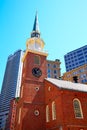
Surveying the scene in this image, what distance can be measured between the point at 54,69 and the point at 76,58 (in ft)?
98.1

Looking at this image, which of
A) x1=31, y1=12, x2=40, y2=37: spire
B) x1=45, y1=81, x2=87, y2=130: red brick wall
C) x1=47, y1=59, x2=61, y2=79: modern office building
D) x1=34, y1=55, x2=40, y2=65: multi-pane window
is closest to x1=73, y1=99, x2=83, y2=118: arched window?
x1=45, y1=81, x2=87, y2=130: red brick wall

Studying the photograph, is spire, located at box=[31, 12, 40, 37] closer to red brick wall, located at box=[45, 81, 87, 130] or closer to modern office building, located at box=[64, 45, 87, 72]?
red brick wall, located at box=[45, 81, 87, 130]

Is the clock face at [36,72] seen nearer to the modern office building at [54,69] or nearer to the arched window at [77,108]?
the arched window at [77,108]

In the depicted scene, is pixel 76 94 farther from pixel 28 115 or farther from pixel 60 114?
pixel 28 115

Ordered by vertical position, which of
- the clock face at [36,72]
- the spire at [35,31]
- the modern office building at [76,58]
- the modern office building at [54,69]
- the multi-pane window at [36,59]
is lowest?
the clock face at [36,72]

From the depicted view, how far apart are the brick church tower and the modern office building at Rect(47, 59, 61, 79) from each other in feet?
178

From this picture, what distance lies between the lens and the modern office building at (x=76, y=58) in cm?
10402

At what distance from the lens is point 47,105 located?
23.0 meters

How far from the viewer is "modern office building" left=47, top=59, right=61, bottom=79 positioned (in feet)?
275

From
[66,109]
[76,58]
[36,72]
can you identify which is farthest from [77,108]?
[76,58]

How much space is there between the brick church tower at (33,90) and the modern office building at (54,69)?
54.3m

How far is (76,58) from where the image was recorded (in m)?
108

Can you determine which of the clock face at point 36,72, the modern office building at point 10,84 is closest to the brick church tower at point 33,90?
the clock face at point 36,72

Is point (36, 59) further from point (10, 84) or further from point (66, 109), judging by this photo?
point (10, 84)
